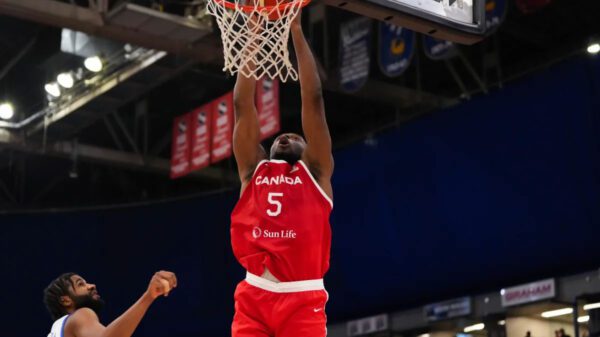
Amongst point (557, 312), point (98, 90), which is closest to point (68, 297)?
point (557, 312)

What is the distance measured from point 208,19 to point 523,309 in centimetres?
694

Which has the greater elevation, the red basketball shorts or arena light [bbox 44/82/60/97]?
arena light [bbox 44/82/60/97]

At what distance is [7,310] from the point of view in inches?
811

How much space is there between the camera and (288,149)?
5.87 m

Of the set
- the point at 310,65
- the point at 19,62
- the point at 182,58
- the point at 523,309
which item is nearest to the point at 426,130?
the point at 523,309

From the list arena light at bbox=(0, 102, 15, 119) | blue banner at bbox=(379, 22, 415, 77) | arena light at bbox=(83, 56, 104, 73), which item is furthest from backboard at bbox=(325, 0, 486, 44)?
arena light at bbox=(0, 102, 15, 119)

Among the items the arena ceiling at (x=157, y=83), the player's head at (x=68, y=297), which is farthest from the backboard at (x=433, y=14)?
the arena ceiling at (x=157, y=83)

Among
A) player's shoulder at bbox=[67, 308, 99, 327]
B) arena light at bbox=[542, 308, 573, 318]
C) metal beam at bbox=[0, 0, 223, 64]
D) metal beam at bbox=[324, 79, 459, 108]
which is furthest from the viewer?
metal beam at bbox=[324, 79, 459, 108]

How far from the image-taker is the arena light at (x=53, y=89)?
20078mm

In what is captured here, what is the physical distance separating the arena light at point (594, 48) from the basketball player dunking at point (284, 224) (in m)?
9.81

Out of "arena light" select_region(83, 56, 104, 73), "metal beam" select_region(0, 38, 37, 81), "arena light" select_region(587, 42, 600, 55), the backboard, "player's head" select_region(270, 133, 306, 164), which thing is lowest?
"player's head" select_region(270, 133, 306, 164)

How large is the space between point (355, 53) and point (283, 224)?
40.2ft

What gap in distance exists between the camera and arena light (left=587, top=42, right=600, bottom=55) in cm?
1477

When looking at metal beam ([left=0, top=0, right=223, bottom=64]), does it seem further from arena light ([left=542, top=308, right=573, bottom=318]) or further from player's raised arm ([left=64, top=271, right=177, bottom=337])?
player's raised arm ([left=64, top=271, right=177, bottom=337])
